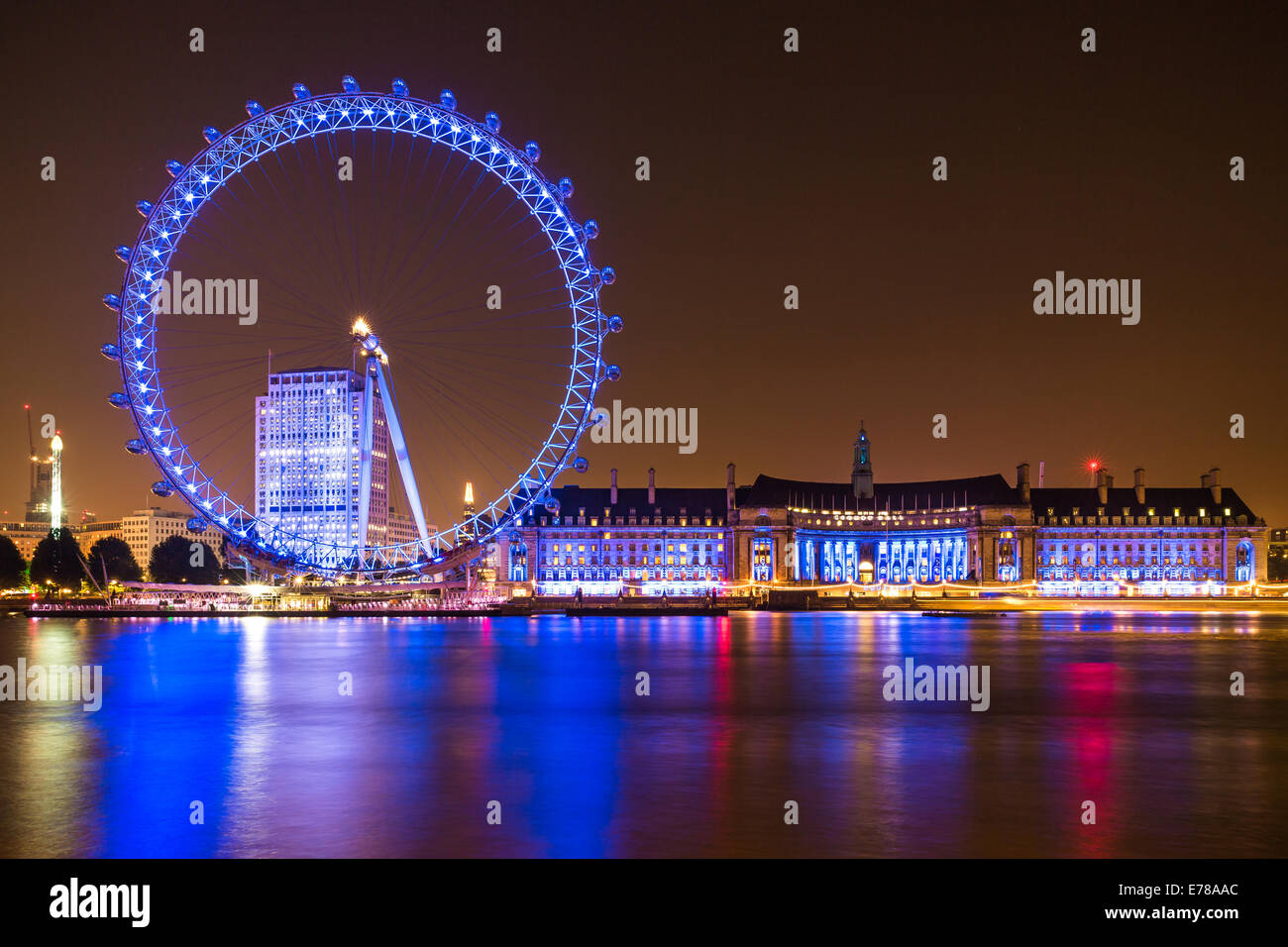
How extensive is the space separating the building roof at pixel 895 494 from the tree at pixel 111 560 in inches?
3600

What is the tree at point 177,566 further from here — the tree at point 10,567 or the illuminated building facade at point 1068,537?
the illuminated building facade at point 1068,537

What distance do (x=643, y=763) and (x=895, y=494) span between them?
180 meters

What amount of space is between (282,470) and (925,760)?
328 ft

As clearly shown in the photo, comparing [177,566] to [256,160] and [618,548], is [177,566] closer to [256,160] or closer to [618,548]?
[618,548]

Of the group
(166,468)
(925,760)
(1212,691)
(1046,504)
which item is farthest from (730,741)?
(1046,504)

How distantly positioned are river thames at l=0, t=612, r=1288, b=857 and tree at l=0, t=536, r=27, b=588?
4560 inches

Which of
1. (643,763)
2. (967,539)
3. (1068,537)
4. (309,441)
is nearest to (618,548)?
(967,539)

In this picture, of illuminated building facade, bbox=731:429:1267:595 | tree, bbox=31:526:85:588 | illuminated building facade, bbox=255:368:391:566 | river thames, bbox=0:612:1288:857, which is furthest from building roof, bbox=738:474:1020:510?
river thames, bbox=0:612:1288:857

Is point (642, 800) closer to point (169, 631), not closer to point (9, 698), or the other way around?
point (9, 698)

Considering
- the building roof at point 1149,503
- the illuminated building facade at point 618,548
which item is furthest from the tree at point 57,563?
the building roof at point 1149,503

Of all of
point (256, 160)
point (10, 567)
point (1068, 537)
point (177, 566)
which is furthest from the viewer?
point (1068, 537)

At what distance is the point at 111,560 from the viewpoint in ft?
538

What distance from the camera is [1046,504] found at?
7215 inches

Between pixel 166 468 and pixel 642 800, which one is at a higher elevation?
pixel 166 468
